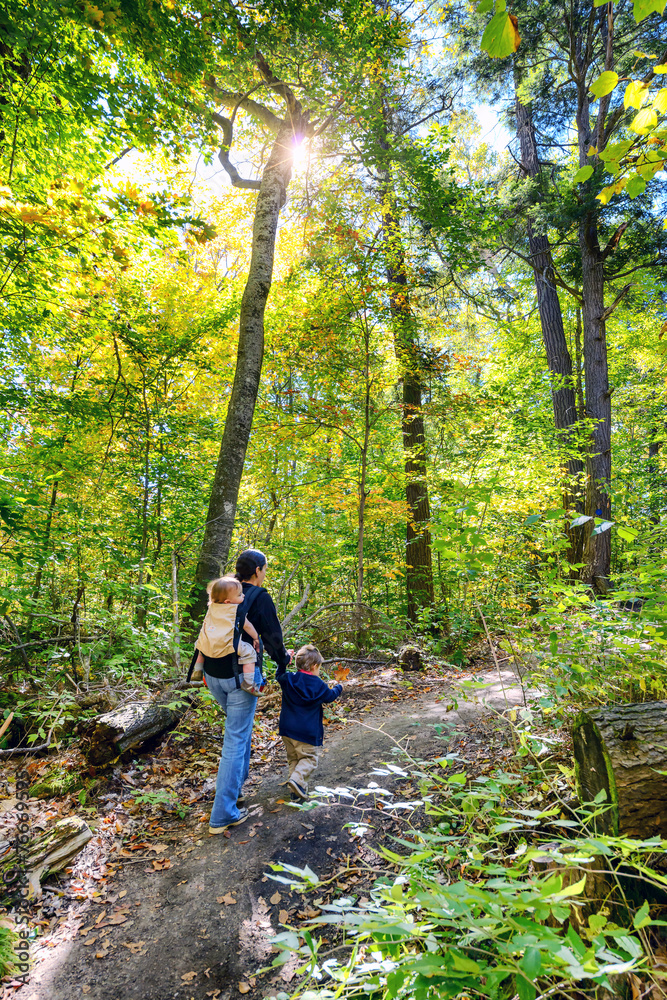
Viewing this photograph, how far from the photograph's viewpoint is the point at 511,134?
1168cm

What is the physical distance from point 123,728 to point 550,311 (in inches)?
453

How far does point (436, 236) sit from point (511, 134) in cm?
586

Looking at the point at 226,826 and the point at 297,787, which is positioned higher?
the point at 297,787

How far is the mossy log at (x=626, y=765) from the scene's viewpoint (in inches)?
84.4

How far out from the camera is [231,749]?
3.57 meters

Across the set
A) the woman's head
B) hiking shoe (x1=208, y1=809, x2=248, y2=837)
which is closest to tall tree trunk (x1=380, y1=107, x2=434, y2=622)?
the woman's head

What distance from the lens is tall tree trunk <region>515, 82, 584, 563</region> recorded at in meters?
9.73

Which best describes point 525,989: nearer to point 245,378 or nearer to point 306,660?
point 306,660

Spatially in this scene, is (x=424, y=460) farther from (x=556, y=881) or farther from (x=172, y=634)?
(x=556, y=881)

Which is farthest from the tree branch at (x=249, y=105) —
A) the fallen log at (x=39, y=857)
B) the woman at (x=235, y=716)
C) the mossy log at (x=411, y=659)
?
the fallen log at (x=39, y=857)

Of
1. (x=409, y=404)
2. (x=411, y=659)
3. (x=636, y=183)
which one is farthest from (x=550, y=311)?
(x=636, y=183)

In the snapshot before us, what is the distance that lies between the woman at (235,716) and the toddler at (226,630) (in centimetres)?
8


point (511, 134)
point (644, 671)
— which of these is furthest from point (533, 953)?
point (511, 134)

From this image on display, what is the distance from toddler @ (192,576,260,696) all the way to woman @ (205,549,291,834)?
0.08 meters
